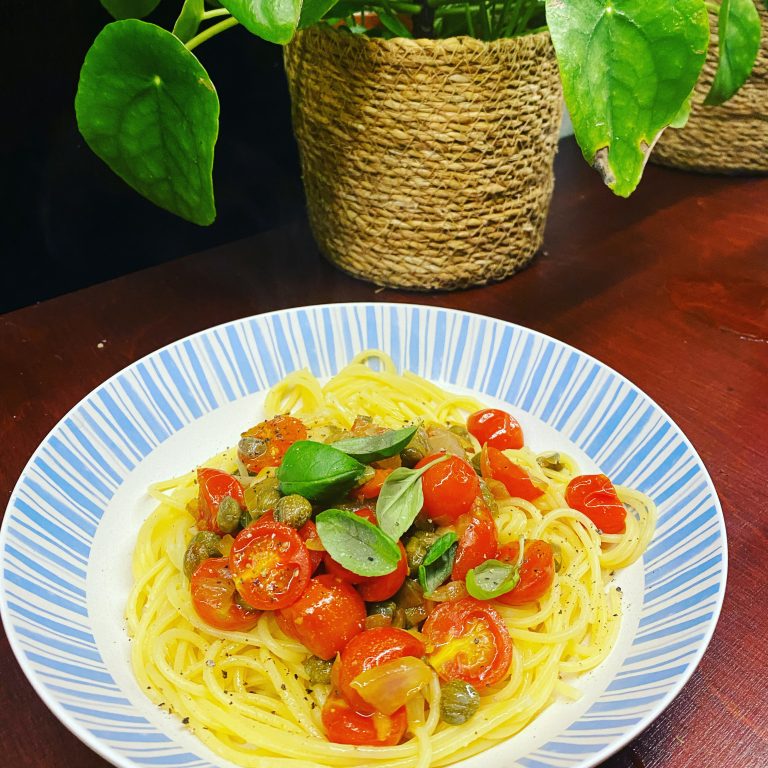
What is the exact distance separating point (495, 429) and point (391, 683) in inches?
31.6

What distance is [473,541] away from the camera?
5.05 ft

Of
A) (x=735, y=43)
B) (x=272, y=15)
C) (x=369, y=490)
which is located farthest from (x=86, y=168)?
(x=735, y=43)

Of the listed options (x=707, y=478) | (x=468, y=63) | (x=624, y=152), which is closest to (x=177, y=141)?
(x=468, y=63)

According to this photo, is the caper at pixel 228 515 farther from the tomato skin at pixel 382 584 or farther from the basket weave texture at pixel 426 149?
the basket weave texture at pixel 426 149

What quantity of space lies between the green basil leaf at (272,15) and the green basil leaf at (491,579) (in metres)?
1.13

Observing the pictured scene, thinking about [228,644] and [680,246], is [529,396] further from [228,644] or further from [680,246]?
[680,246]

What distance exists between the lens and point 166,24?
2.58 m

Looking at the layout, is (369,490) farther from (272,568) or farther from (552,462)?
(552,462)

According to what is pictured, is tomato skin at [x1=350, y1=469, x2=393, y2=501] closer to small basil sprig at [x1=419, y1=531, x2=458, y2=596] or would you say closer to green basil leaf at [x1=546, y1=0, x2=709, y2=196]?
small basil sprig at [x1=419, y1=531, x2=458, y2=596]

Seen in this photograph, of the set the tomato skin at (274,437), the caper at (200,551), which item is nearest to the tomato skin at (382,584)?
the caper at (200,551)

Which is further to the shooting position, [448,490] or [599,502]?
[599,502]

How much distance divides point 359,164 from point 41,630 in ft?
5.11

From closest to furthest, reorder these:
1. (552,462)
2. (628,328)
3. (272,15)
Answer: (272,15), (552,462), (628,328)

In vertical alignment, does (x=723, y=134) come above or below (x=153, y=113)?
below
